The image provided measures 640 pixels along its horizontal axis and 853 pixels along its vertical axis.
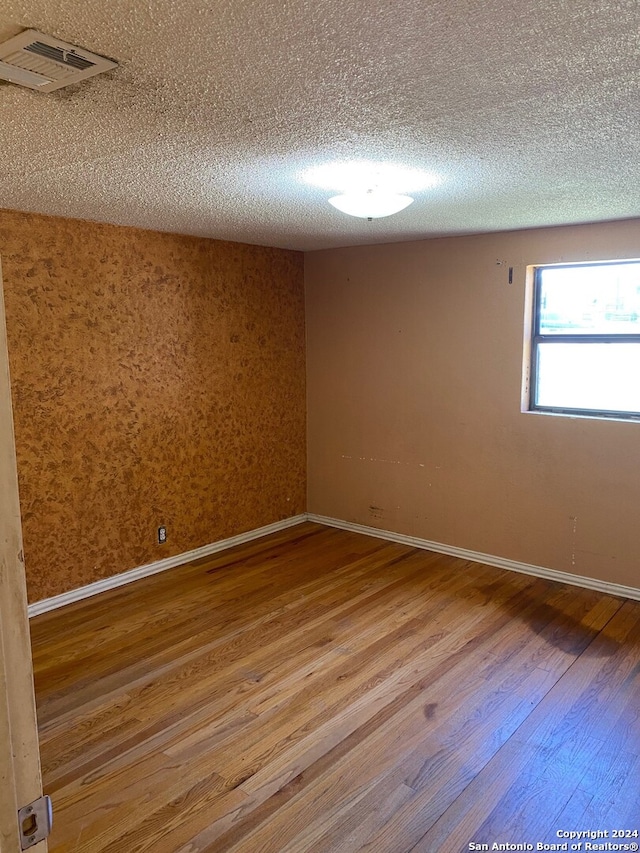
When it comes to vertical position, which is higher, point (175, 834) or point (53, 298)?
Answer: point (53, 298)

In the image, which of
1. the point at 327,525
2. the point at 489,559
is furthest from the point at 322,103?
the point at 327,525

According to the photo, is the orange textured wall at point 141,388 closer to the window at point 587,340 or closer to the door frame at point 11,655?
the window at point 587,340

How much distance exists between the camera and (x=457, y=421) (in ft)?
14.8

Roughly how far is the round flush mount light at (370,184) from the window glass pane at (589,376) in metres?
1.79

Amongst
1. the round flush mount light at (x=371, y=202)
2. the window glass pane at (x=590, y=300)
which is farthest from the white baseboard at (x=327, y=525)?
the round flush mount light at (x=371, y=202)

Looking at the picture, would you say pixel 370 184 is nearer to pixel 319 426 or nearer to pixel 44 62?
pixel 44 62

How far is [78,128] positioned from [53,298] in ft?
5.84

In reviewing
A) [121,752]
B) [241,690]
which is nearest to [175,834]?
[121,752]

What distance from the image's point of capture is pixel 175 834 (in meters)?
2.06

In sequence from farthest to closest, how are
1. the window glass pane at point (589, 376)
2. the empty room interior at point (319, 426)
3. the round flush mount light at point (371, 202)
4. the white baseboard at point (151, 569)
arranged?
the window glass pane at point (589, 376)
the white baseboard at point (151, 569)
the round flush mount light at point (371, 202)
the empty room interior at point (319, 426)

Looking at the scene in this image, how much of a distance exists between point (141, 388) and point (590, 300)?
9.99ft

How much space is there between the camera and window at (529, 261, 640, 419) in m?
3.85

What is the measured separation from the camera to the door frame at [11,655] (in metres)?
0.75

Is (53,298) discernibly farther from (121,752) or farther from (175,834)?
(175,834)
